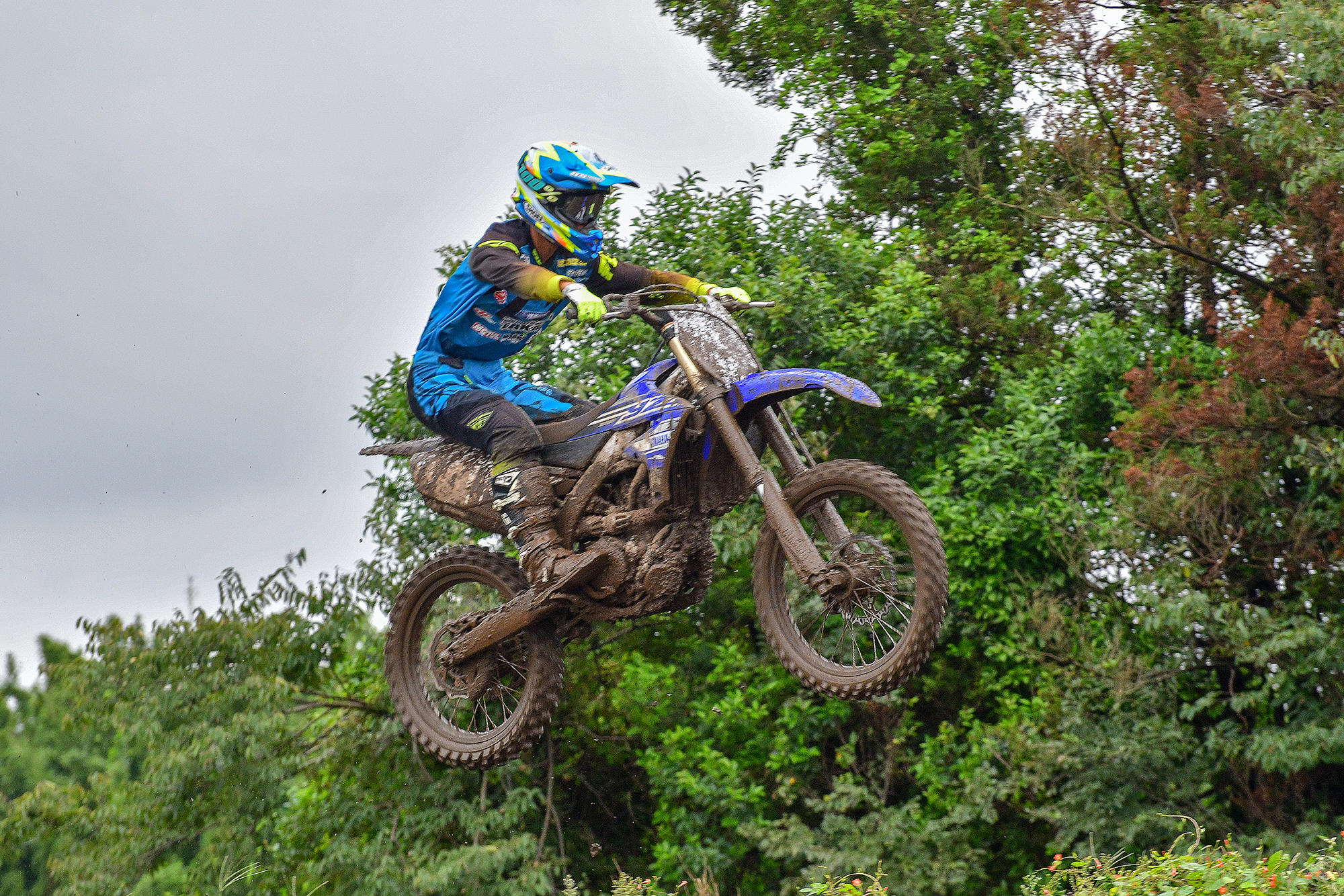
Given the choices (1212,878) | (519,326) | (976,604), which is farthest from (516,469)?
(976,604)

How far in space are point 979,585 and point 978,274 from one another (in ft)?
10.2

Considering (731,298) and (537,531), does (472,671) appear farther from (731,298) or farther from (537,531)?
(731,298)

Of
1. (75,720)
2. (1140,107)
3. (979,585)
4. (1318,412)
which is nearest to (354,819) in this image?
(75,720)

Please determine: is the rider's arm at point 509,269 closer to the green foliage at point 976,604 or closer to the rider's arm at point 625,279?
the rider's arm at point 625,279

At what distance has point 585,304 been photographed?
545 cm

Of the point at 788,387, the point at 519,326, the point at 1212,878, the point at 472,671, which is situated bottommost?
the point at 1212,878

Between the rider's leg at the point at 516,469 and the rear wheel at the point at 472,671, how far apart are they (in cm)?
34

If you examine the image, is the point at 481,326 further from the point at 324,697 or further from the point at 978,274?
the point at 978,274

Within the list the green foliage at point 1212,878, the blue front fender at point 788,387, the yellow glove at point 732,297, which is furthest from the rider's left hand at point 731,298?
the green foliage at point 1212,878

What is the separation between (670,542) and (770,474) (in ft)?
1.94

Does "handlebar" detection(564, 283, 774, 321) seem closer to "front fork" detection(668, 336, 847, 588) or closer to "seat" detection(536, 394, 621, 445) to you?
"front fork" detection(668, 336, 847, 588)

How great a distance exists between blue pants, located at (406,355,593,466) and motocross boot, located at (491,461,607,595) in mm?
93

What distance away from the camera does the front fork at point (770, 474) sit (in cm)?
514

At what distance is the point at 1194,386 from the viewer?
10.6 metres
